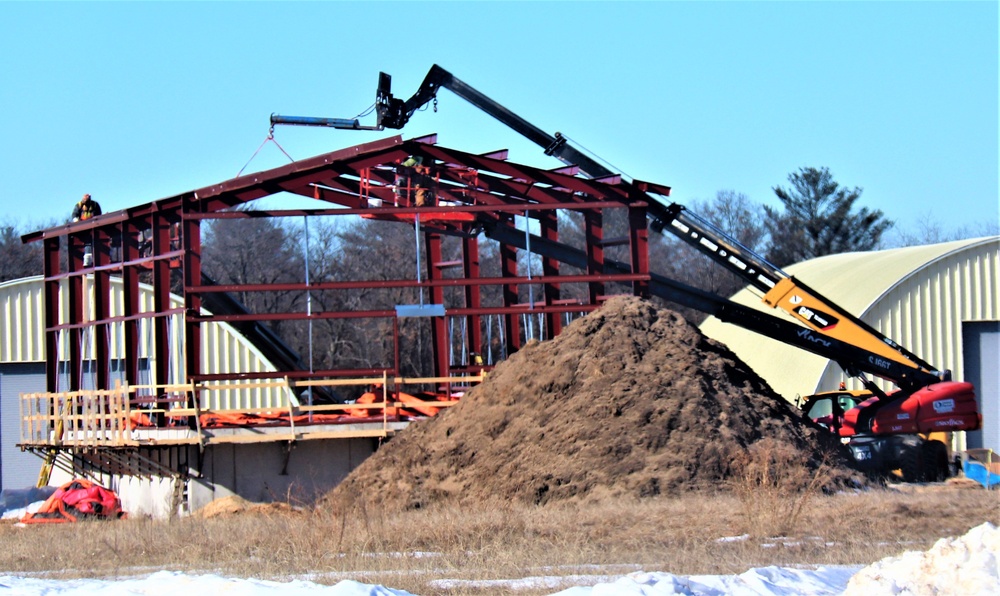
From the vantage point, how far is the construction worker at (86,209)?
95.3 feet

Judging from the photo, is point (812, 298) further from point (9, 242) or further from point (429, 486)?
point (9, 242)

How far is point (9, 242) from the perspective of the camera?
68500mm

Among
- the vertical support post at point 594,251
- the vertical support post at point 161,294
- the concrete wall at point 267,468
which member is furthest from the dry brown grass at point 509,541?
the vertical support post at point 594,251

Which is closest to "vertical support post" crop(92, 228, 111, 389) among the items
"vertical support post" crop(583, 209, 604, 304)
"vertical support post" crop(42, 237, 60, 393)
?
"vertical support post" crop(42, 237, 60, 393)

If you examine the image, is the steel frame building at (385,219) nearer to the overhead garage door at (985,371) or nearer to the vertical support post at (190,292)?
the vertical support post at (190,292)

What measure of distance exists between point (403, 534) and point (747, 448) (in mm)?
6459

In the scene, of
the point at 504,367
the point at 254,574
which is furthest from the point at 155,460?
the point at 254,574

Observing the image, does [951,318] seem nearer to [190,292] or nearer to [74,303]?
[190,292]

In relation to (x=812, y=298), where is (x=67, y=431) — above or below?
below

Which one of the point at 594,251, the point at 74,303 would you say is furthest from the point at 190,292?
the point at 594,251

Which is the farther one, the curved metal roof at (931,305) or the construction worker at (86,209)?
the curved metal roof at (931,305)

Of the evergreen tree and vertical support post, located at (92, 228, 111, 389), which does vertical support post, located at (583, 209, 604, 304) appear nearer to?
vertical support post, located at (92, 228, 111, 389)

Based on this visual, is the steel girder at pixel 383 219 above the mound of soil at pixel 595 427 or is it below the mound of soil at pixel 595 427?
above

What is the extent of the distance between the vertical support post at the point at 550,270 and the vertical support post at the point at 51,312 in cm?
1168
